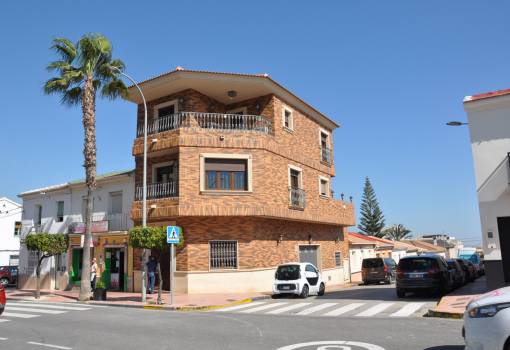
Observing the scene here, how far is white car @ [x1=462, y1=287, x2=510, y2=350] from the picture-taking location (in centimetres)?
525

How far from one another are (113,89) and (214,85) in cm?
502

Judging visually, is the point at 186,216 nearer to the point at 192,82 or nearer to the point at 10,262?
the point at 192,82

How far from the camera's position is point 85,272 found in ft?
63.8

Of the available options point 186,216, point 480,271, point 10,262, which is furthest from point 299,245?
point 10,262

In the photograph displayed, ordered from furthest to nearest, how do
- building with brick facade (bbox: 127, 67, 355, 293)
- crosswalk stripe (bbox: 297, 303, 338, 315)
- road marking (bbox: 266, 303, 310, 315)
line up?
building with brick facade (bbox: 127, 67, 355, 293) → road marking (bbox: 266, 303, 310, 315) → crosswalk stripe (bbox: 297, 303, 338, 315)

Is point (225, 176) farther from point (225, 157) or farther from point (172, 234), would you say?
point (172, 234)

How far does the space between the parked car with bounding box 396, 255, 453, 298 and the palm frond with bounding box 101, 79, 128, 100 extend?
1469cm

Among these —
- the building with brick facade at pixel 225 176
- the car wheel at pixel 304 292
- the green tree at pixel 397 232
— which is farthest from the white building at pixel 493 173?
the green tree at pixel 397 232

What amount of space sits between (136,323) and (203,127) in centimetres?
1365

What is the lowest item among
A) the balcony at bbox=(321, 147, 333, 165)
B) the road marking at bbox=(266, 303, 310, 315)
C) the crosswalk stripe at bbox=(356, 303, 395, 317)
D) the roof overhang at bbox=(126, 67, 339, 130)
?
the road marking at bbox=(266, 303, 310, 315)

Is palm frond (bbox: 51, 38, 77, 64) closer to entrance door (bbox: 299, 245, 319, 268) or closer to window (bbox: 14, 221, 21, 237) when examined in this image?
entrance door (bbox: 299, 245, 319, 268)

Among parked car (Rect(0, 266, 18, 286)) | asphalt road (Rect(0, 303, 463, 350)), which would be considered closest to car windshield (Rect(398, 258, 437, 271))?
asphalt road (Rect(0, 303, 463, 350))

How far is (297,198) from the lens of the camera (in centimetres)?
2494

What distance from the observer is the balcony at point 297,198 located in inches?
953
